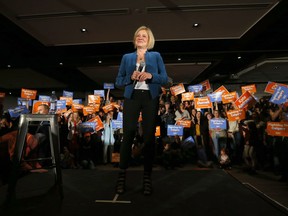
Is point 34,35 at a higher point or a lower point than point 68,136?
higher

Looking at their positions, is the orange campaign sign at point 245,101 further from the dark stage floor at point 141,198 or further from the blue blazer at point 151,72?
the blue blazer at point 151,72

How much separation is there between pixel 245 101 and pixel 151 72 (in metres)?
4.38

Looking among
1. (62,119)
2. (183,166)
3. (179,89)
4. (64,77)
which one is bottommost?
(183,166)

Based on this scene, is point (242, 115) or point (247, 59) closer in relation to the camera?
point (242, 115)

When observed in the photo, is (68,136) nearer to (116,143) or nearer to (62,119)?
(62,119)

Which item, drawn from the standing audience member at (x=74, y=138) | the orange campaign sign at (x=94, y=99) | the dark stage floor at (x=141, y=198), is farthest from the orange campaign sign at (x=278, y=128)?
the orange campaign sign at (x=94, y=99)

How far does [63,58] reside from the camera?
26.8ft

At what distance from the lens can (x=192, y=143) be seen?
5.60 metres

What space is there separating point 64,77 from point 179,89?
6918mm

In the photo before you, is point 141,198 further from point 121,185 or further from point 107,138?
point 107,138

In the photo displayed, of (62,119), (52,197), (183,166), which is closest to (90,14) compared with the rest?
(62,119)

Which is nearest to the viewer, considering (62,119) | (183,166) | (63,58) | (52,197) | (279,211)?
(279,211)

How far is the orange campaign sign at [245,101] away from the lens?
17.8ft

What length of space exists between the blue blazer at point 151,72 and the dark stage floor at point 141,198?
759 mm
